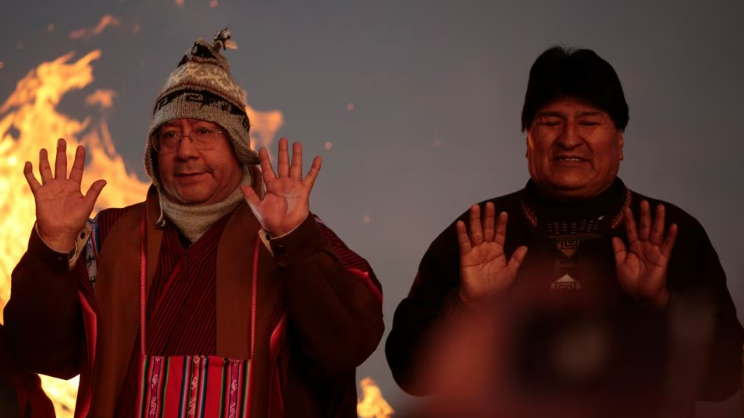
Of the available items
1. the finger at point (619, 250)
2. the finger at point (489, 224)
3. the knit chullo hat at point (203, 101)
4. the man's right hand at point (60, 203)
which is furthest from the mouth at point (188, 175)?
the finger at point (619, 250)

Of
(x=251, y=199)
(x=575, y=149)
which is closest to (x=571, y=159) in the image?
(x=575, y=149)

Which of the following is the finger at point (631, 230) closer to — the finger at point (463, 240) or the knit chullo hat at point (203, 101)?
the finger at point (463, 240)

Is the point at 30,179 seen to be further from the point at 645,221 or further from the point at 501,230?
the point at 645,221

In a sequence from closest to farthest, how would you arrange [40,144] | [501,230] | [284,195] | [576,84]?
[284,195] < [501,230] < [576,84] < [40,144]

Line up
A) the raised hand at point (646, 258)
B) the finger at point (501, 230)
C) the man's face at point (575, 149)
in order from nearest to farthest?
the raised hand at point (646, 258) → the finger at point (501, 230) → the man's face at point (575, 149)

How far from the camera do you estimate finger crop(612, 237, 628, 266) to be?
9.36 feet

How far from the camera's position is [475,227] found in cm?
296

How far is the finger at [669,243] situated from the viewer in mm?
2836

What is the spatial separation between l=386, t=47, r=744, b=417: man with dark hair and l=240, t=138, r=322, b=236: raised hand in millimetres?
519

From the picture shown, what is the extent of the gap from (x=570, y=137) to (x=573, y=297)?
1.65ft

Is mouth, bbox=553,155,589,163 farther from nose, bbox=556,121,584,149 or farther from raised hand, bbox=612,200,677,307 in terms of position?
raised hand, bbox=612,200,677,307

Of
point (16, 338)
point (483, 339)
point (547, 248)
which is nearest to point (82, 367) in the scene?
point (16, 338)

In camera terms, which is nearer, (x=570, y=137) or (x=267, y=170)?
(x=267, y=170)

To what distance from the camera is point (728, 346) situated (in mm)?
2912
